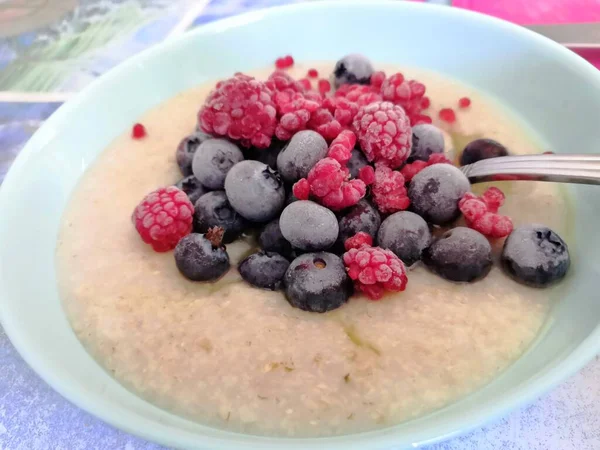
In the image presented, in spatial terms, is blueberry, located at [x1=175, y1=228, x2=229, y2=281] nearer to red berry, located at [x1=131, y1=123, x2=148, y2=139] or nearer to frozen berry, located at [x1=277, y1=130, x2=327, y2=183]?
frozen berry, located at [x1=277, y1=130, x2=327, y2=183]

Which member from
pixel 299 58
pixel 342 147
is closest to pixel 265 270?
pixel 342 147

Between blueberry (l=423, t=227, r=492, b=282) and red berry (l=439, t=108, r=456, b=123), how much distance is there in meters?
0.45

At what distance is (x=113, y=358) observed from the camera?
85 cm

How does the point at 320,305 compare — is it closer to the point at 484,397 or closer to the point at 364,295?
the point at 364,295

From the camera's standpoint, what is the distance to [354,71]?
1.37 meters

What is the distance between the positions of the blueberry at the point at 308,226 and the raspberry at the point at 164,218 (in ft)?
0.69

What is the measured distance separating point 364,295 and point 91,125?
821 millimetres

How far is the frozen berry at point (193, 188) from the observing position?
3.53ft

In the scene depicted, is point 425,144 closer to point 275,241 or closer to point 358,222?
point 358,222

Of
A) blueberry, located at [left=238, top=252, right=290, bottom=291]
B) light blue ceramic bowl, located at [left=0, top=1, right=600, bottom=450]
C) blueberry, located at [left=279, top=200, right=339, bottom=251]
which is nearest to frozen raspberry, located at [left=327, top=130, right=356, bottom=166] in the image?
blueberry, located at [left=279, top=200, right=339, bottom=251]

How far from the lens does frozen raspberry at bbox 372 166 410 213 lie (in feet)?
3.22

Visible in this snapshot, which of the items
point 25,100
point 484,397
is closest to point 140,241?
point 484,397

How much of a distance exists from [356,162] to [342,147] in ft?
0.22

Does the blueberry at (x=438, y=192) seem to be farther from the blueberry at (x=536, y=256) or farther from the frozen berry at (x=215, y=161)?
the frozen berry at (x=215, y=161)
